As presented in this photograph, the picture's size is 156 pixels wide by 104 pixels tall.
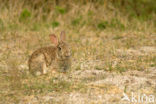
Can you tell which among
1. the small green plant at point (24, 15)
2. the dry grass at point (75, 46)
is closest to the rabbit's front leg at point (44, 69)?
the dry grass at point (75, 46)

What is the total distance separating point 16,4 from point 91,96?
655cm

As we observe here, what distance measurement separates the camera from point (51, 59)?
6.01 metres

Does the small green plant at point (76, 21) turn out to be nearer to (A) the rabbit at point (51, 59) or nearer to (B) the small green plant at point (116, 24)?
(B) the small green plant at point (116, 24)

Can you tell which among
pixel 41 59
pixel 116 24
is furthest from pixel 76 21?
pixel 41 59

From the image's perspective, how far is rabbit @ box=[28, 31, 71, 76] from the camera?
5852mm

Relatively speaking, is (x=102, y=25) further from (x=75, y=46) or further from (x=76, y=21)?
(x=75, y=46)

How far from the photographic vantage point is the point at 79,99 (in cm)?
478

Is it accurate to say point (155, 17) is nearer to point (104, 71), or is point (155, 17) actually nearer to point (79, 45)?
point (79, 45)

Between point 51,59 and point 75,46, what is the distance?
2.02 m

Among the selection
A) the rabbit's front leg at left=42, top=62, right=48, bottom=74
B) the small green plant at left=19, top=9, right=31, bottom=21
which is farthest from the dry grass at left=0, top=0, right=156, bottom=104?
the rabbit's front leg at left=42, top=62, right=48, bottom=74

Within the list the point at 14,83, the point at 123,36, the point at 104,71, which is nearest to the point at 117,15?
the point at 123,36

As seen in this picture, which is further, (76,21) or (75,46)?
(76,21)

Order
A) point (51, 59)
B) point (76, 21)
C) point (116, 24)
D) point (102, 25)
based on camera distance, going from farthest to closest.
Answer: point (76, 21) < point (102, 25) < point (116, 24) < point (51, 59)

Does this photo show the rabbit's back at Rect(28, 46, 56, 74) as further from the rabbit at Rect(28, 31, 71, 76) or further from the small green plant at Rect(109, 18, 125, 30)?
the small green plant at Rect(109, 18, 125, 30)
